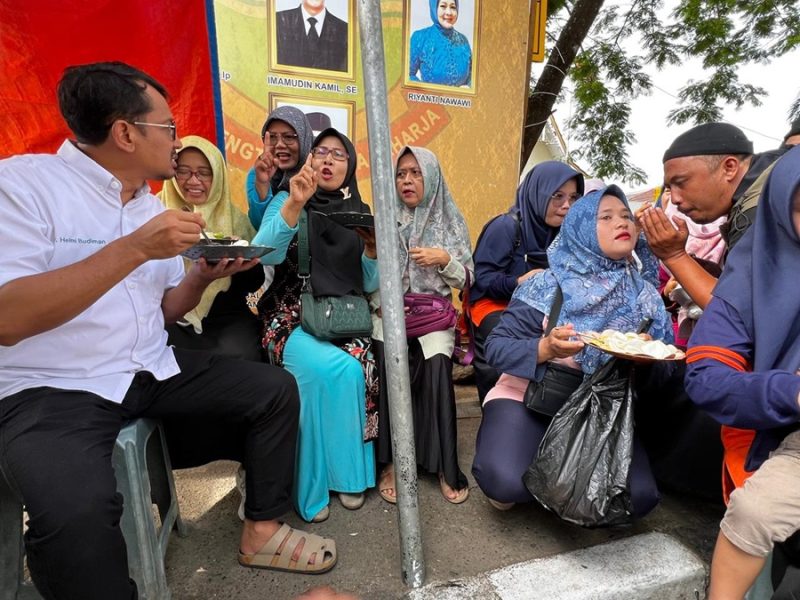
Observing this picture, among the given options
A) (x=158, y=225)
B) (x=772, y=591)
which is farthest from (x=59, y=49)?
(x=772, y=591)

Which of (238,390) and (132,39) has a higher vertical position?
(132,39)

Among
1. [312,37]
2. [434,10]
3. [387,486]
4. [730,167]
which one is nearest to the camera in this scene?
[730,167]

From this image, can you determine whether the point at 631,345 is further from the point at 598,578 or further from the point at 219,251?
the point at 219,251

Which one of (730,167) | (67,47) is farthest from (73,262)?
(730,167)

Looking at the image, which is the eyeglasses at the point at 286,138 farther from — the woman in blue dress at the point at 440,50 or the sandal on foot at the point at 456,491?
the sandal on foot at the point at 456,491

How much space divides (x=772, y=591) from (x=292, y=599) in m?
1.61

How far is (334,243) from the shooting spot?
8.45 feet

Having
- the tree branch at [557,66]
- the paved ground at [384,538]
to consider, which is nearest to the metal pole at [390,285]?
the paved ground at [384,538]

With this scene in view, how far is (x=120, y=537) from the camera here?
1.39 m

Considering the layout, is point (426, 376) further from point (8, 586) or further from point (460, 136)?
point (460, 136)

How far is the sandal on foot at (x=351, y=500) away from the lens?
7.69 feet

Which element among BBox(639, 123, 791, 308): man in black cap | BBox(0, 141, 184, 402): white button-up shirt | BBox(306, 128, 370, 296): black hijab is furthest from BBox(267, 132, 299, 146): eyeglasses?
BBox(639, 123, 791, 308): man in black cap

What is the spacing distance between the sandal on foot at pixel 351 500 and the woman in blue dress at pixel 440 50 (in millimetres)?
3218

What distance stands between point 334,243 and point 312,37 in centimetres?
206
